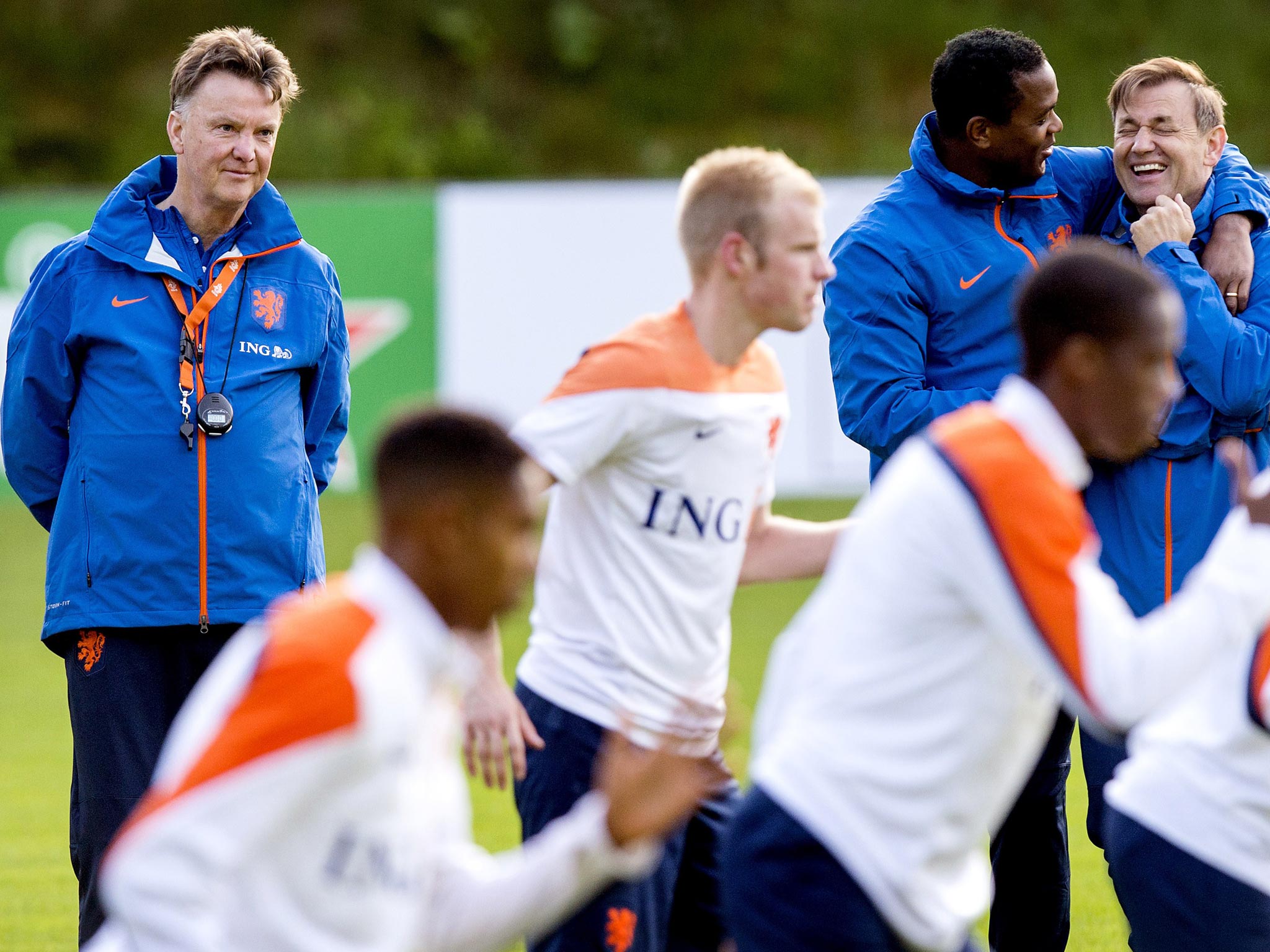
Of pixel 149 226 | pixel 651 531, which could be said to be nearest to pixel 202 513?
pixel 149 226

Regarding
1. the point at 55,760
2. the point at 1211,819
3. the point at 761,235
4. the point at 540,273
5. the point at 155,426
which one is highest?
the point at 761,235

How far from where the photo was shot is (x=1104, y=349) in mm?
2889

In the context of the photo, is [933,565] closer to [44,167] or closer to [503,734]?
[503,734]

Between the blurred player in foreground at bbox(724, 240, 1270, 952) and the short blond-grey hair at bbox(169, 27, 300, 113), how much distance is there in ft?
8.47

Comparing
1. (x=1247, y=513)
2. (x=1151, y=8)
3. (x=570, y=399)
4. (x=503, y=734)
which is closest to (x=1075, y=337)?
(x=1247, y=513)

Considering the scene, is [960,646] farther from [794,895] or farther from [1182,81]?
[1182,81]

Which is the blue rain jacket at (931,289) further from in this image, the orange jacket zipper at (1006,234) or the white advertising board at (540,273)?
the white advertising board at (540,273)

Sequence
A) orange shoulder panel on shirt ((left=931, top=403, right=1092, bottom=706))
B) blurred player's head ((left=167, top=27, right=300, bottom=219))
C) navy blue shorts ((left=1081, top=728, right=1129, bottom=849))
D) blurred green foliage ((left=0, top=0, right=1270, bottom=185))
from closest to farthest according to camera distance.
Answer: orange shoulder panel on shirt ((left=931, top=403, right=1092, bottom=706))
navy blue shorts ((left=1081, top=728, right=1129, bottom=849))
blurred player's head ((left=167, top=27, right=300, bottom=219))
blurred green foliage ((left=0, top=0, right=1270, bottom=185))

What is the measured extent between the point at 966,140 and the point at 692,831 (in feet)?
6.55

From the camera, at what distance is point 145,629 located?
14.8ft

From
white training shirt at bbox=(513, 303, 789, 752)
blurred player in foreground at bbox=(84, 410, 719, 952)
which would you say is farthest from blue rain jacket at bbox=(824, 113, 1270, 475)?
blurred player in foreground at bbox=(84, 410, 719, 952)

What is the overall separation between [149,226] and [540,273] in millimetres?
10851

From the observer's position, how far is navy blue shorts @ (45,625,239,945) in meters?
4.46

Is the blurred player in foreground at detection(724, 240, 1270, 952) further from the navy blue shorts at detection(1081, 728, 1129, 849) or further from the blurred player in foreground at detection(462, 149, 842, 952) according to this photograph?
the navy blue shorts at detection(1081, 728, 1129, 849)
